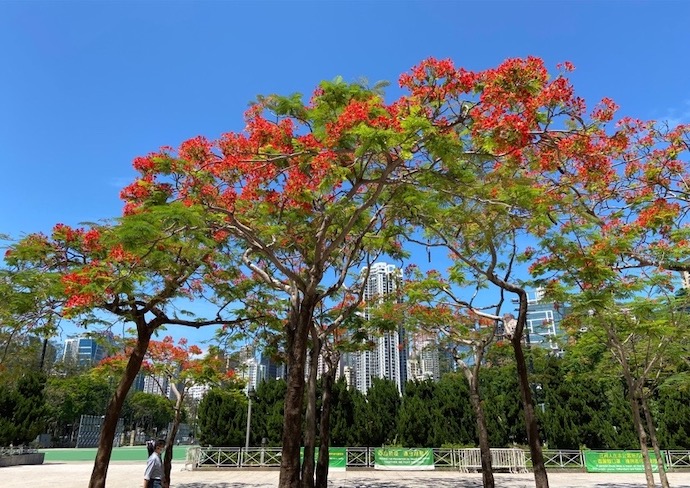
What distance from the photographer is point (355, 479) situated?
60.5 ft

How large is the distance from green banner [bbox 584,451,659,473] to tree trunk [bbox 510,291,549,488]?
603 inches

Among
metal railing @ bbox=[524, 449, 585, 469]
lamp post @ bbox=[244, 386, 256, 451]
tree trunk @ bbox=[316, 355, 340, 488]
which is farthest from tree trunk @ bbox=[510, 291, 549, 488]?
lamp post @ bbox=[244, 386, 256, 451]

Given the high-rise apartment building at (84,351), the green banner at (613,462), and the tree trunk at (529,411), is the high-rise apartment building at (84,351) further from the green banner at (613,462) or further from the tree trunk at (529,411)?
the green banner at (613,462)


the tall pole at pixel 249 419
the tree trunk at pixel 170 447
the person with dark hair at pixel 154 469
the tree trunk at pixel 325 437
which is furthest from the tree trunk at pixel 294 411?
the tall pole at pixel 249 419

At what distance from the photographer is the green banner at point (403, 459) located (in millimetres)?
22109

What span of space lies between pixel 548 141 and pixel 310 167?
394 cm

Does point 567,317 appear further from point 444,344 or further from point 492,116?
point 492,116

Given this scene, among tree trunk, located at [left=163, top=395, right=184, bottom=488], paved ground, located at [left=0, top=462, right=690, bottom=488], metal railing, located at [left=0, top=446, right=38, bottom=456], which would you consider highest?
tree trunk, located at [left=163, top=395, right=184, bottom=488]

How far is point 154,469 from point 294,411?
2314mm

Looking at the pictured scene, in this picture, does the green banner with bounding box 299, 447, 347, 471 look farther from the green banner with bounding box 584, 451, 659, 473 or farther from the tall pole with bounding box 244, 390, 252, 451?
the green banner with bounding box 584, 451, 659, 473

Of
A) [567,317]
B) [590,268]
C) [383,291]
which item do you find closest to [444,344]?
[383,291]

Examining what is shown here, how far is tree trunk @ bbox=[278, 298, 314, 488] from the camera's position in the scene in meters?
8.12

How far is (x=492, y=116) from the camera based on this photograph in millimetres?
7410

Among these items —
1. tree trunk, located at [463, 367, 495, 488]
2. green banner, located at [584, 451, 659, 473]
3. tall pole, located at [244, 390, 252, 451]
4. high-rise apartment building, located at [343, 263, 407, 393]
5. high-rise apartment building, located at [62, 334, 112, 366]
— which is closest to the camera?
tree trunk, located at [463, 367, 495, 488]
